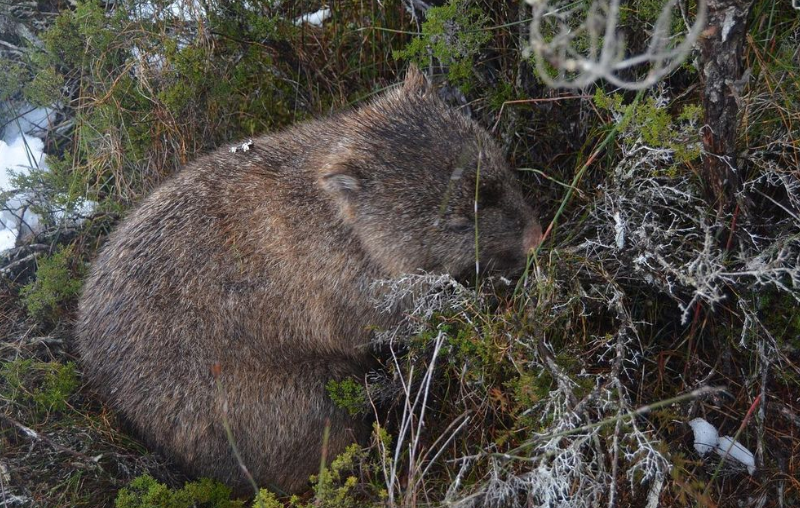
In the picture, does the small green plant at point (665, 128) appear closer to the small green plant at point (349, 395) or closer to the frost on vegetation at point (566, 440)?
the frost on vegetation at point (566, 440)

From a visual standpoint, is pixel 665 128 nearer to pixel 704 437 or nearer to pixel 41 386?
pixel 704 437

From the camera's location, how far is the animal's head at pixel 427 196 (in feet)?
10.9

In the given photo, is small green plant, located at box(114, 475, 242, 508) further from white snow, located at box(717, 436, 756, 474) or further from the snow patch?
the snow patch

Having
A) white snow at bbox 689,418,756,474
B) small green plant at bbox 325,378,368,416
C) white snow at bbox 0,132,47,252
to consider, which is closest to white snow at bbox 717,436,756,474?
white snow at bbox 689,418,756,474

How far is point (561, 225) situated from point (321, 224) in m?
1.12

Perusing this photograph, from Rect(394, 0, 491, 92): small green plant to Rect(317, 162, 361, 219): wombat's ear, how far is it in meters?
0.84

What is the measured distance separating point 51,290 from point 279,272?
1392 mm

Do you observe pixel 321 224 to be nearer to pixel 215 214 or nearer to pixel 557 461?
pixel 215 214

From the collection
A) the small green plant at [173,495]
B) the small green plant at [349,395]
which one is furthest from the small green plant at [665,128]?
the small green plant at [173,495]

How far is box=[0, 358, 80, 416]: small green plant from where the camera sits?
143 inches

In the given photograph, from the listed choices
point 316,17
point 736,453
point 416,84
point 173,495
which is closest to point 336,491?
point 173,495

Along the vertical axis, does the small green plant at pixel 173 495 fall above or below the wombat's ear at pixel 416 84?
below

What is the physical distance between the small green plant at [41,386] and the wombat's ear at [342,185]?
5.20ft

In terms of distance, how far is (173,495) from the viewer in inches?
128
